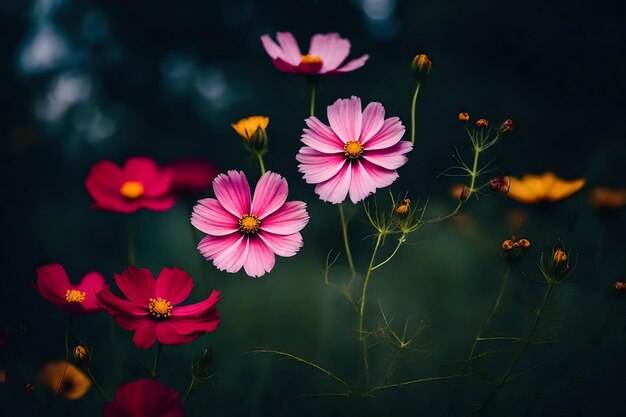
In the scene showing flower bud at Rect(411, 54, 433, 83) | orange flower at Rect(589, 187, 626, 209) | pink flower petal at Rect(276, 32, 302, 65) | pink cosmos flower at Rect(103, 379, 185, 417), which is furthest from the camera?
orange flower at Rect(589, 187, 626, 209)

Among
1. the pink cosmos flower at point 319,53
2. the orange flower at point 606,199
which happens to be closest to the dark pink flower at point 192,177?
the pink cosmos flower at point 319,53

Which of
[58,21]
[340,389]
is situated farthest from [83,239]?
[340,389]

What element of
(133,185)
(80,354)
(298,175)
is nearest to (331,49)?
(133,185)

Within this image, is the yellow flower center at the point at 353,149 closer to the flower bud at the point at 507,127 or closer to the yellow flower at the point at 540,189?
the flower bud at the point at 507,127

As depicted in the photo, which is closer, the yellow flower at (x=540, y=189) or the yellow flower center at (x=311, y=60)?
the yellow flower center at (x=311, y=60)

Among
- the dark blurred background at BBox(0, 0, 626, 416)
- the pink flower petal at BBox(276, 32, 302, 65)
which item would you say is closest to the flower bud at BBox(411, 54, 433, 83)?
the dark blurred background at BBox(0, 0, 626, 416)

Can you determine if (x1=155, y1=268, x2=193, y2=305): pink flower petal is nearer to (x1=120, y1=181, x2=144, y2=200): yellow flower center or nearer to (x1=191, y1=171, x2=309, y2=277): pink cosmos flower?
(x1=191, y1=171, x2=309, y2=277): pink cosmos flower

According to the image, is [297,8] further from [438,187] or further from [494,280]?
[494,280]
